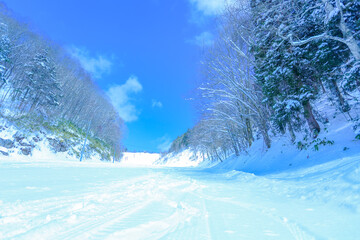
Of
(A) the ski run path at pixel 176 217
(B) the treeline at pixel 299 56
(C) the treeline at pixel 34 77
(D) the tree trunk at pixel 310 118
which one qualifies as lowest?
(A) the ski run path at pixel 176 217

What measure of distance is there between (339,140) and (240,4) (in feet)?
27.6

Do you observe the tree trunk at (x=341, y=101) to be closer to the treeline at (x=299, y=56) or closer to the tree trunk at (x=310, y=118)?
the treeline at (x=299, y=56)

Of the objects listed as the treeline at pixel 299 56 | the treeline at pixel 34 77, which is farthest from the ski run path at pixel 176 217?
the treeline at pixel 34 77

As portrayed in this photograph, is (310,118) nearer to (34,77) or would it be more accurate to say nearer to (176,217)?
(176,217)

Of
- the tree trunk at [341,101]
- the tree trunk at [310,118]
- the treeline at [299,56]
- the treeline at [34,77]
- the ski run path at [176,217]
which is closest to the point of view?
the ski run path at [176,217]

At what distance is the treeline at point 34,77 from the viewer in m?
19.3

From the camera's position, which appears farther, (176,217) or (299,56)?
(299,56)

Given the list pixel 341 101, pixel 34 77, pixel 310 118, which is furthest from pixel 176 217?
pixel 34 77

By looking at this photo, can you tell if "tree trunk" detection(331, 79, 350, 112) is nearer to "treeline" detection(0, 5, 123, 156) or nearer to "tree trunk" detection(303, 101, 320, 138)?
"tree trunk" detection(303, 101, 320, 138)

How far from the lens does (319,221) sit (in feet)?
5.95

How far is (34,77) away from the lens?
21.0 metres

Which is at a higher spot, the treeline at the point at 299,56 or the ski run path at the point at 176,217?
the treeline at the point at 299,56

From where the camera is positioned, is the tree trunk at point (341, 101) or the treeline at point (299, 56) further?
the tree trunk at point (341, 101)

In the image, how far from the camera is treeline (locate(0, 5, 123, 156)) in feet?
63.5
